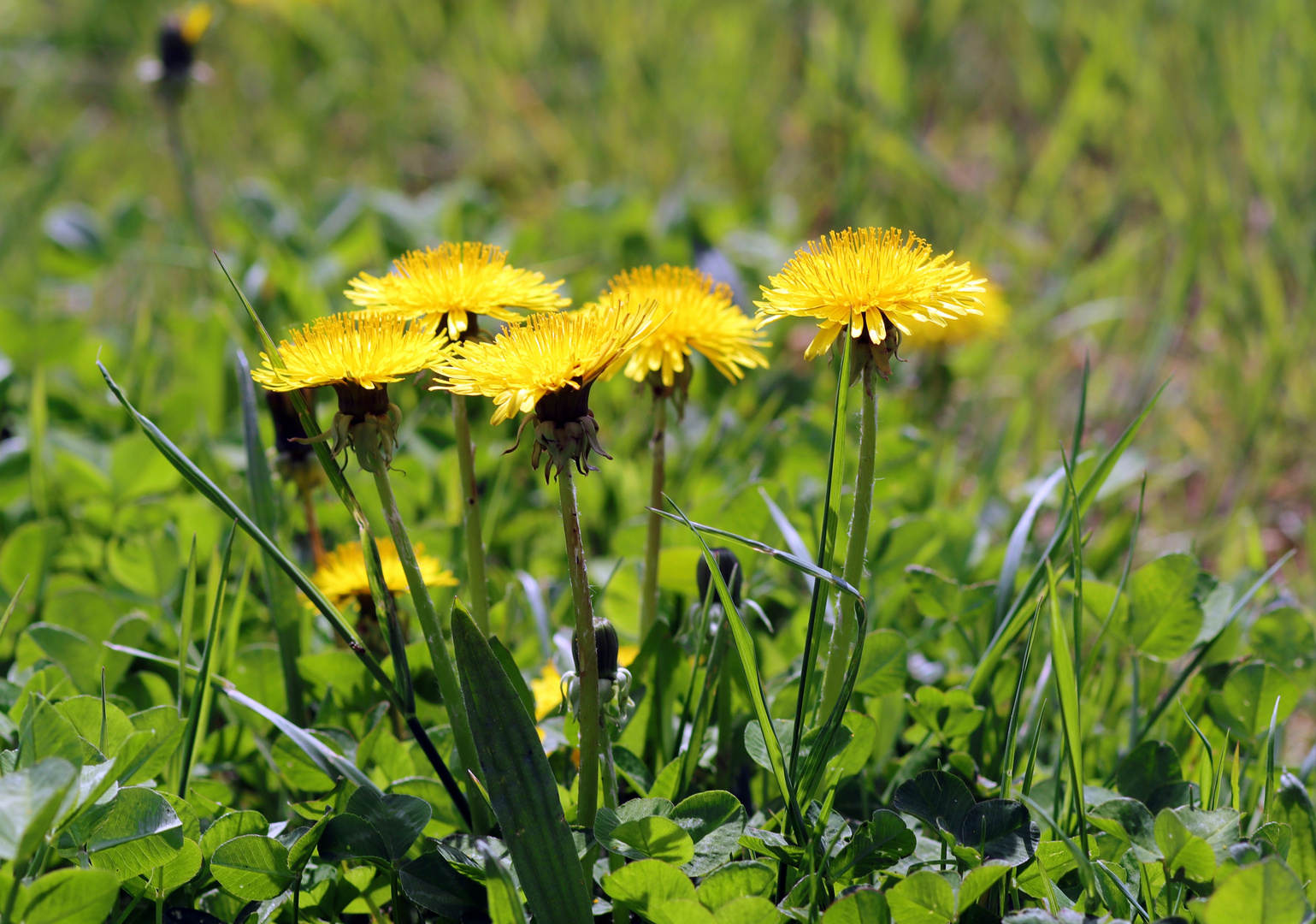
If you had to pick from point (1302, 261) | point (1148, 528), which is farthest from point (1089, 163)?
point (1148, 528)

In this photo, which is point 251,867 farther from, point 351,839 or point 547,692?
point 547,692

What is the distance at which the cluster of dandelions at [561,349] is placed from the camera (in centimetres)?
89

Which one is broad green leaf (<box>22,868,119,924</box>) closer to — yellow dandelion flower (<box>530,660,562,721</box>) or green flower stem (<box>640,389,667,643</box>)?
yellow dandelion flower (<box>530,660,562,721</box>)

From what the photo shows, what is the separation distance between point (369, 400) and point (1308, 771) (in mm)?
1197

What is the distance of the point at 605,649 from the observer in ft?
3.33

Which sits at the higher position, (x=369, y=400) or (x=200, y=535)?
(x=369, y=400)

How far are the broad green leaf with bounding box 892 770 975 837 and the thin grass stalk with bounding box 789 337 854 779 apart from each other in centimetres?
12

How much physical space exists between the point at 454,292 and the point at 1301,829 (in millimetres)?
1021

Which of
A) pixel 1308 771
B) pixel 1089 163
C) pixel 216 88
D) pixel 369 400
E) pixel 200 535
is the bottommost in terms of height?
pixel 1308 771

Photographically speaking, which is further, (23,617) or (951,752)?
(23,617)

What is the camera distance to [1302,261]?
241 cm

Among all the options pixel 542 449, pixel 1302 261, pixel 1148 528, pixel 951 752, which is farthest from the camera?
pixel 1302 261

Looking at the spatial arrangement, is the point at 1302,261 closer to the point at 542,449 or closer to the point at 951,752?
the point at 951,752

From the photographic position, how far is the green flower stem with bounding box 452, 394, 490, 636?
112 centimetres
